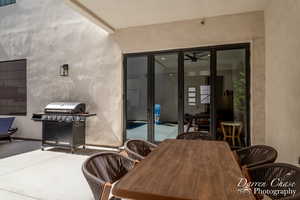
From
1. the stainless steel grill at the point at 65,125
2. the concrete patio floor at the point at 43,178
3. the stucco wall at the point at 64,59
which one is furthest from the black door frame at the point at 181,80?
the concrete patio floor at the point at 43,178

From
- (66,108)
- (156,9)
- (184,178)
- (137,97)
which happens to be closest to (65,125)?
(66,108)

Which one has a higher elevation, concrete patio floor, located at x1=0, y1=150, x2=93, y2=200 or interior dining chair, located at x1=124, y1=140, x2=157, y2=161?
interior dining chair, located at x1=124, y1=140, x2=157, y2=161

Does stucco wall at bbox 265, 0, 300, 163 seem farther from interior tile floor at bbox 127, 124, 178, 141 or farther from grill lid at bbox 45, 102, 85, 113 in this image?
grill lid at bbox 45, 102, 85, 113

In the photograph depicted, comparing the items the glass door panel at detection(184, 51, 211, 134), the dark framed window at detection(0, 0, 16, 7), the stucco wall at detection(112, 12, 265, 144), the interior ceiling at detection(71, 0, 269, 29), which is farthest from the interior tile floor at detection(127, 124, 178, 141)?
the dark framed window at detection(0, 0, 16, 7)

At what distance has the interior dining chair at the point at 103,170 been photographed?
4.32ft

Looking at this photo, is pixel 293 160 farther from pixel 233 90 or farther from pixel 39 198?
pixel 39 198

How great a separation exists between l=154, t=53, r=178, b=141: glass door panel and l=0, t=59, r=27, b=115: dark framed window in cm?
437

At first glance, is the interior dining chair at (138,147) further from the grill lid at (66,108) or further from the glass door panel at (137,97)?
the grill lid at (66,108)

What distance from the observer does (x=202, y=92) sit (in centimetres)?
426

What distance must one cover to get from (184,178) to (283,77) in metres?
2.48

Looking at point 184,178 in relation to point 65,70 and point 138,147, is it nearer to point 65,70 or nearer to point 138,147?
point 138,147

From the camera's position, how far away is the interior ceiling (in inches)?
139

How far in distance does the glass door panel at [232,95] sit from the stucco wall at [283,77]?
1.58ft

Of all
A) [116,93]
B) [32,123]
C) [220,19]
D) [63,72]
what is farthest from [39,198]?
[220,19]
